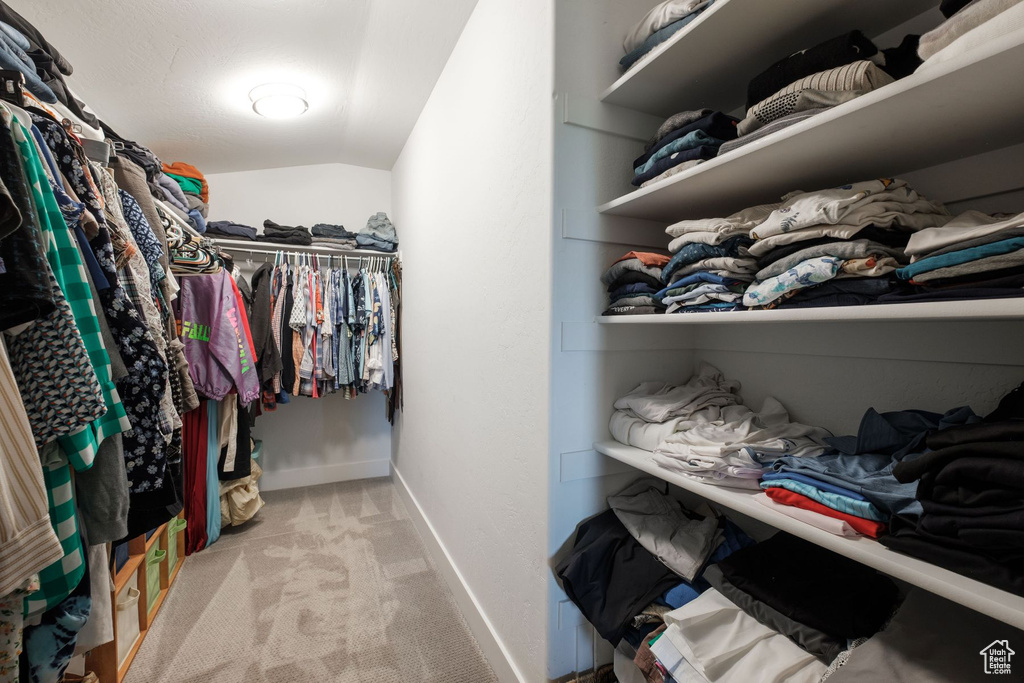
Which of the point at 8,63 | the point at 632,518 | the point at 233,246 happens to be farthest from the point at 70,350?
the point at 233,246

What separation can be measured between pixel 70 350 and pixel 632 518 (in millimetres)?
1301

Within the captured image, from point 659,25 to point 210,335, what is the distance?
2353mm

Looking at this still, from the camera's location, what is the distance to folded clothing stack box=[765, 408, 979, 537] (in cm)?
65

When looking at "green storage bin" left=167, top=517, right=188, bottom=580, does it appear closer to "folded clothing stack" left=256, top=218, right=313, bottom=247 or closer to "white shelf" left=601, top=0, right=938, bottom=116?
"folded clothing stack" left=256, top=218, right=313, bottom=247

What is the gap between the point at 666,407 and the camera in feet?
3.62

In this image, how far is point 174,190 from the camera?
78.7 inches

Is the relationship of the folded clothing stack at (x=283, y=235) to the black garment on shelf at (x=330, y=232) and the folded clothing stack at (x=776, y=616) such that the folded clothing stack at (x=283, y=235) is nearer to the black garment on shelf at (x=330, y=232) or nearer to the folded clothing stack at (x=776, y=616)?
the black garment on shelf at (x=330, y=232)

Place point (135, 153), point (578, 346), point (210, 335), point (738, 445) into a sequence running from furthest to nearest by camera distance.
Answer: point (210, 335)
point (135, 153)
point (578, 346)
point (738, 445)

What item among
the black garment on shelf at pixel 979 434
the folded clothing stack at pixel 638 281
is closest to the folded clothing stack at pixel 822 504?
the black garment on shelf at pixel 979 434

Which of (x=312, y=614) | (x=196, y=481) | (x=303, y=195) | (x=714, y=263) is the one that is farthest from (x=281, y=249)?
(x=714, y=263)

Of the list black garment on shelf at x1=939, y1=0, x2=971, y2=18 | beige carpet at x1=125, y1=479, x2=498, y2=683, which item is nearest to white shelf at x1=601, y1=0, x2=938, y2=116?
black garment on shelf at x1=939, y1=0, x2=971, y2=18

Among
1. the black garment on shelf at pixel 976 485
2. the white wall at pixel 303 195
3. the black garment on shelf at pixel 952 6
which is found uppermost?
the white wall at pixel 303 195

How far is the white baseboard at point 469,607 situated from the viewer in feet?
4.70

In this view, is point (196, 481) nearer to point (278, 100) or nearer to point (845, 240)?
point (278, 100)
